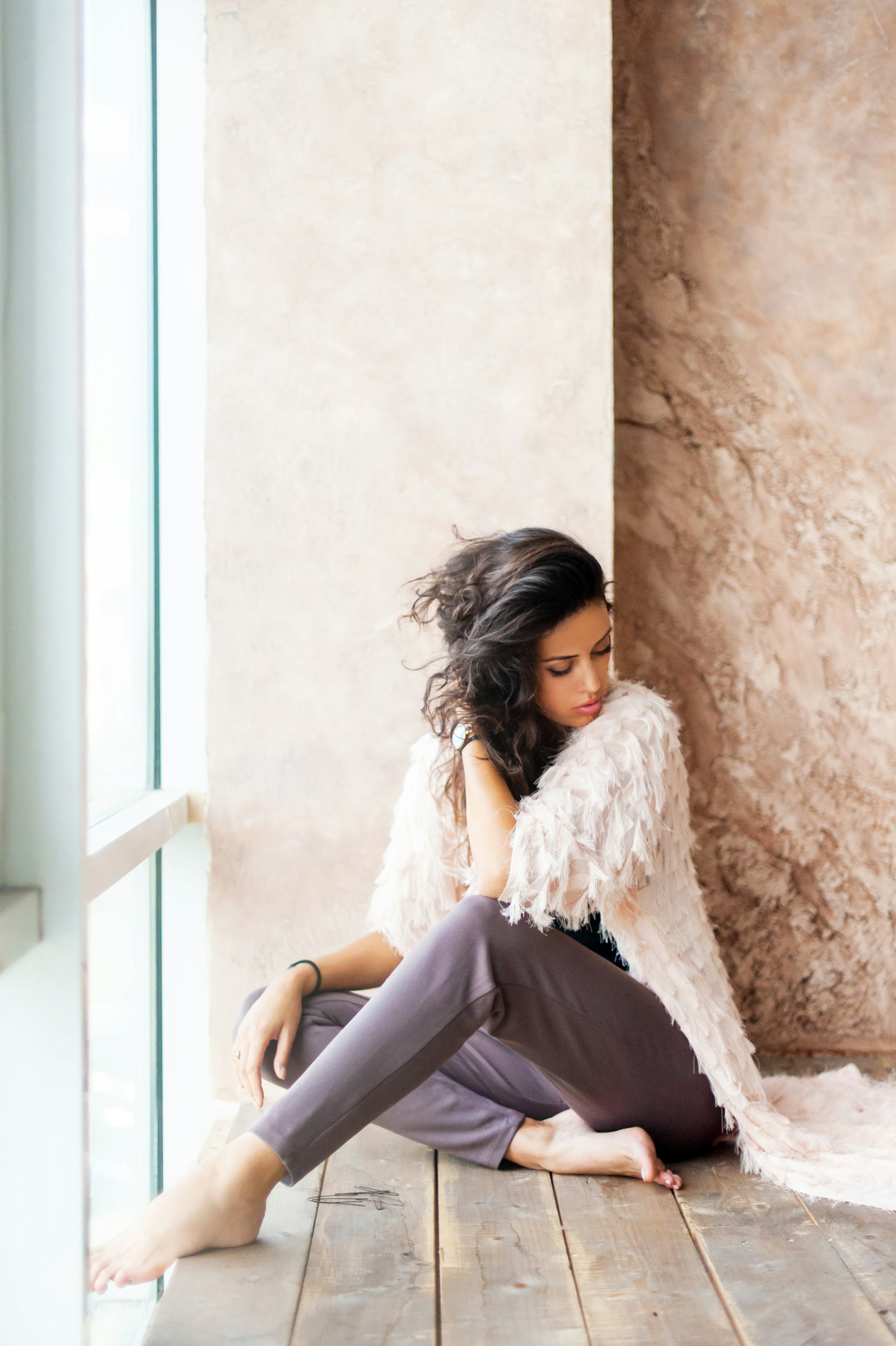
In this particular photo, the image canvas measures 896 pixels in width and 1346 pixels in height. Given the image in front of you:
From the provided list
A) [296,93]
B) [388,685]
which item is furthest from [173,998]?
[296,93]

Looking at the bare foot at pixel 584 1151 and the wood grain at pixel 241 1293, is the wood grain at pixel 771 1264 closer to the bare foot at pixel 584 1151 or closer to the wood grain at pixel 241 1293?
the bare foot at pixel 584 1151

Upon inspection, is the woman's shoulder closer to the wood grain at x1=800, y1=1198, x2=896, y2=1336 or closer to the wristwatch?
the wristwatch

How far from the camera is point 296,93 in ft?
6.00

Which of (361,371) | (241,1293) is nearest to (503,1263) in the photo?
(241,1293)

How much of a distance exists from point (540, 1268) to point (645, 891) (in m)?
0.49

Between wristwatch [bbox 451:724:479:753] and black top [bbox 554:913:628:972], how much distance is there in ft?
1.02

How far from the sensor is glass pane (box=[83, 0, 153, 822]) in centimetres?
162

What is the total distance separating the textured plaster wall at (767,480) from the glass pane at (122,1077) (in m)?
1.05

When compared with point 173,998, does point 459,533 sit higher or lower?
higher

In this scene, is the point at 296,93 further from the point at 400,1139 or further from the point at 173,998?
the point at 400,1139

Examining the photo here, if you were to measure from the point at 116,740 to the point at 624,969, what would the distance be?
918 millimetres

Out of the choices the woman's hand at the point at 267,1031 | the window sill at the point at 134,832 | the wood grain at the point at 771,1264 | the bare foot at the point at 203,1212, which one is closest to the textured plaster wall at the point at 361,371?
the window sill at the point at 134,832

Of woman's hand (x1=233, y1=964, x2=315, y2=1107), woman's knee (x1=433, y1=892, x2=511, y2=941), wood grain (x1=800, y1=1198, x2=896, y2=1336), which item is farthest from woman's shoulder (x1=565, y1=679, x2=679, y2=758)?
wood grain (x1=800, y1=1198, x2=896, y2=1336)

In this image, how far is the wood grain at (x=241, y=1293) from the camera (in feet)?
3.72
